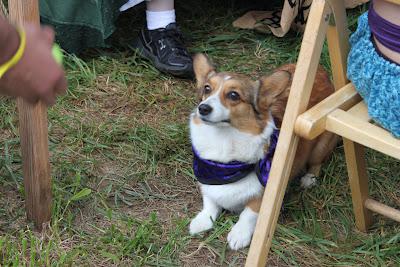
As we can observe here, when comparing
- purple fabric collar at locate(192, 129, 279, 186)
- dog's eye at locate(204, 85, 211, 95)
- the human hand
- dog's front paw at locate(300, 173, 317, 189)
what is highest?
the human hand

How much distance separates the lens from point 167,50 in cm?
341

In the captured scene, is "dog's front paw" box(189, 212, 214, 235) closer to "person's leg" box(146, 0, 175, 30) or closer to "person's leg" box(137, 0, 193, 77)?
"person's leg" box(137, 0, 193, 77)

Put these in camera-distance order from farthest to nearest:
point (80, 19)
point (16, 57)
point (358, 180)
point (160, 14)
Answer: point (160, 14)
point (80, 19)
point (358, 180)
point (16, 57)

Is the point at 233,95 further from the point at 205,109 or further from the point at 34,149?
the point at 34,149

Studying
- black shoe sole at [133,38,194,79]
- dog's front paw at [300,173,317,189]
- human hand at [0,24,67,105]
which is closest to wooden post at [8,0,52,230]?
human hand at [0,24,67,105]

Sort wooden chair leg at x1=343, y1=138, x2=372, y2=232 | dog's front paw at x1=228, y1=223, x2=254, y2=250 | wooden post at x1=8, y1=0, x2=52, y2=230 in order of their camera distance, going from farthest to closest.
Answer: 1. dog's front paw at x1=228, y1=223, x2=254, y2=250
2. wooden chair leg at x1=343, y1=138, x2=372, y2=232
3. wooden post at x1=8, y1=0, x2=52, y2=230

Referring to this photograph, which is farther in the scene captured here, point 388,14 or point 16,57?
point 388,14

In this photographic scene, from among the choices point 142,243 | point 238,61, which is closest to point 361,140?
point 142,243

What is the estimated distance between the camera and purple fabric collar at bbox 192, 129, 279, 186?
2486mm

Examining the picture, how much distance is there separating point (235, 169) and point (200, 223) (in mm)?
222

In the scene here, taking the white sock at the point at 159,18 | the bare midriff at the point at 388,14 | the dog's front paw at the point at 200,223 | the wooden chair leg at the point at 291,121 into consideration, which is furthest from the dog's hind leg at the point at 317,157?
the white sock at the point at 159,18

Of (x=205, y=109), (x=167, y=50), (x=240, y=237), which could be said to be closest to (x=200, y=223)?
(x=240, y=237)

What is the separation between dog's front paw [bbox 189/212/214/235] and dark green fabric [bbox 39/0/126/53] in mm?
1157

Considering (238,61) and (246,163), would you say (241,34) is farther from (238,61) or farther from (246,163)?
(246,163)
